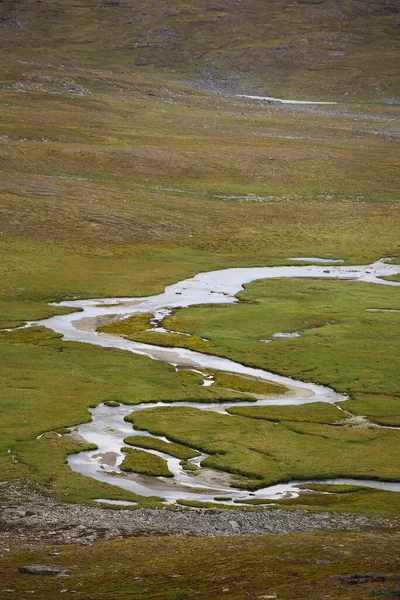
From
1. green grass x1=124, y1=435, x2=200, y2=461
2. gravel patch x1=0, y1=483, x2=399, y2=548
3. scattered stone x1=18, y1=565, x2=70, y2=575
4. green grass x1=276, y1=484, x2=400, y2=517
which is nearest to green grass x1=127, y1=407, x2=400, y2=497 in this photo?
green grass x1=124, y1=435, x2=200, y2=461

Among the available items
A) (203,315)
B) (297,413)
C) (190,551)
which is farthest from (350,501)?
(203,315)

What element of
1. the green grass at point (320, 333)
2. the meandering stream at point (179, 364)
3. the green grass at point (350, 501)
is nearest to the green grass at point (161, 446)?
the meandering stream at point (179, 364)

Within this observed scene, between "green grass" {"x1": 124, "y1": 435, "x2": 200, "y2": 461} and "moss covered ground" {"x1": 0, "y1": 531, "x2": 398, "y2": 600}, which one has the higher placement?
"moss covered ground" {"x1": 0, "y1": 531, "x2": 398, "y2": 600}

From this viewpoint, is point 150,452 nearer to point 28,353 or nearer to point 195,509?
point 195,509

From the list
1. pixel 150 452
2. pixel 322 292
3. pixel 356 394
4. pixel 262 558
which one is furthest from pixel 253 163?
pixel 262 558

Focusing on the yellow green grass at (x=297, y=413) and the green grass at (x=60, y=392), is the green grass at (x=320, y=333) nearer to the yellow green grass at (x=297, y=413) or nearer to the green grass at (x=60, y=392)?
the yellow green grass at (x=297, y=413)

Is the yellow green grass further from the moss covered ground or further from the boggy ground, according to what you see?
the moss covered ground
